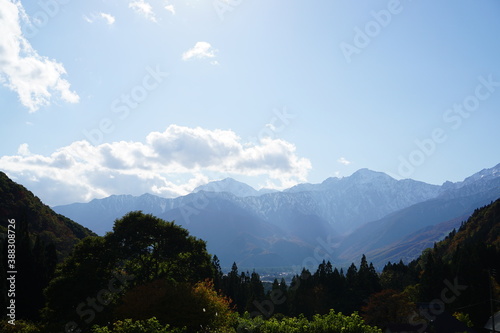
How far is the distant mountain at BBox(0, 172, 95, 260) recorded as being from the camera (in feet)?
250

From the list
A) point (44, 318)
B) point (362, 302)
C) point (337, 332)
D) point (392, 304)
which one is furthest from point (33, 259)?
point (362, 302)

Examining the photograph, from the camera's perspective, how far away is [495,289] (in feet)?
175

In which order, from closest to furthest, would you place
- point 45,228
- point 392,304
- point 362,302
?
1. point 392,304
2. point 362,302
3. point 45,228

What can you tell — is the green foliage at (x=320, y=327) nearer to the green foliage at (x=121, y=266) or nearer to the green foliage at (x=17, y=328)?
the green foliage at (x=121, y=266)

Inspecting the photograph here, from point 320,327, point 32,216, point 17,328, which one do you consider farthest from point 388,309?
point 32,216

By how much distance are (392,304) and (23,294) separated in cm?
4538

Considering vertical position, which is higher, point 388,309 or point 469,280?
point 469,280

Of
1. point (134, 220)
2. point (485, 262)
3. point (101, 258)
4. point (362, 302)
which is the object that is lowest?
point (362, 302)

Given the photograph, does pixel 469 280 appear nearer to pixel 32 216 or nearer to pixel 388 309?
pixel 388 309

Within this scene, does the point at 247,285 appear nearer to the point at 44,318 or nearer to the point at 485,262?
the point at 485,262

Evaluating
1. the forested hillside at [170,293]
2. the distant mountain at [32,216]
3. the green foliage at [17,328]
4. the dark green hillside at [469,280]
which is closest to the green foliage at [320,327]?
the forested hillside at [170,293]

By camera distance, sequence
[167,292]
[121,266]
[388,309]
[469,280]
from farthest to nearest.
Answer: [469,280] → [388,309] → [121,266] → [167,292]

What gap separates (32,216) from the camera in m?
83.4

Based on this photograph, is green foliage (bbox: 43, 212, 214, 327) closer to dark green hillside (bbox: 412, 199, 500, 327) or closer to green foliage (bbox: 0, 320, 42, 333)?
green foliage (bbox: 0, 320, 42, 333)
